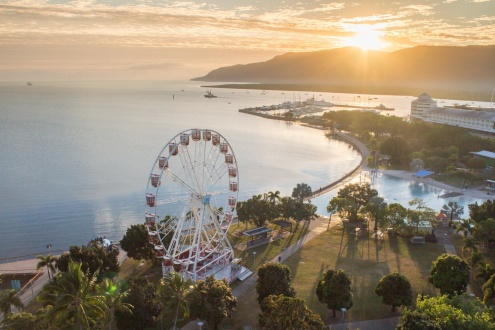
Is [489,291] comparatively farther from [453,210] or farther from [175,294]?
[175,294]

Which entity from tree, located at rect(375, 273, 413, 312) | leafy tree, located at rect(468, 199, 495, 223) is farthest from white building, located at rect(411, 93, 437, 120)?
tree, located at rect(375, 273, 413, 312)

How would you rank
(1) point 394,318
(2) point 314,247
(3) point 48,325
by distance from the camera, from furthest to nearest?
1. (2) point 314,247
2. (1) point 394,318
3. (3) point 48,325

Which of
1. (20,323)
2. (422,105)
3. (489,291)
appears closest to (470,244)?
(489,291)

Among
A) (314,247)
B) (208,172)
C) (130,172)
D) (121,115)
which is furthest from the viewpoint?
(121,115)

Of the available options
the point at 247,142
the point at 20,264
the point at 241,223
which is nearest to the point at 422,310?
the point at 241,223

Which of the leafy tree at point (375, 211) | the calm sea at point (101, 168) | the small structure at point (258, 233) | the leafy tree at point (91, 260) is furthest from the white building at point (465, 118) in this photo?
the leafy tree at point (91, 260)

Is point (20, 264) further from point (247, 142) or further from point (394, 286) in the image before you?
point (247, 142)
